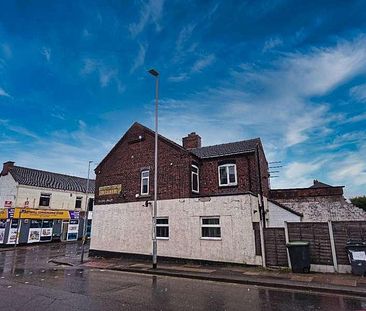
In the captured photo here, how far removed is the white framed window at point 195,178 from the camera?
18.0 meters

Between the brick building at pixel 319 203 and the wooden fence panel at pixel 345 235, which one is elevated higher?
the brick building at pixel 319 203

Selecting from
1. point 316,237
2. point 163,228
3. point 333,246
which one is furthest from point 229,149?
point 333,246

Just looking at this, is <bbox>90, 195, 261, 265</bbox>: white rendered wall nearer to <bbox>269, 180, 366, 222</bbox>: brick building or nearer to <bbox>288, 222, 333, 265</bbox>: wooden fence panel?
<bbox>288, 222, 333, 265</bbox>: wooden fence panel

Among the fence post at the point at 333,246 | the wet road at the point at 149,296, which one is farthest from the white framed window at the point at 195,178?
the fence post at the point at 333,246

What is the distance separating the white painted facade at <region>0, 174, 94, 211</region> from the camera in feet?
102

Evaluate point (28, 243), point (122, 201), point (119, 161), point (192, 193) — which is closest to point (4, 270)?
point (122, 201)

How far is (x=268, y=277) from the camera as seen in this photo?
37.7ft

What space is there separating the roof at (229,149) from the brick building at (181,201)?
11 cm

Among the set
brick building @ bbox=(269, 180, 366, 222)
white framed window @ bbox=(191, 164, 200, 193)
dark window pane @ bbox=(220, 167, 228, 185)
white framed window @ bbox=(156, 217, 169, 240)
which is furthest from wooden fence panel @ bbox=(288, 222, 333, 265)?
brick building @ bbox=(269, 180, 366, 222)

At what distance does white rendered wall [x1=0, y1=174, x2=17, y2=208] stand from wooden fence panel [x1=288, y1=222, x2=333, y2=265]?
30395mm

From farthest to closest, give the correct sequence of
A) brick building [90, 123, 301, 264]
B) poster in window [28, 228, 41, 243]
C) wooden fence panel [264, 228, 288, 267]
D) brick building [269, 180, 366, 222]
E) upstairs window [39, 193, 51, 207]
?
upstairs window [39, 193, 51, 207], poster in window [28, 228, 41, 243], brick building [269, 180, 366, 222], brick building [90, 123, 301, 264], wooden fence panel [264, 228, 288, 267]

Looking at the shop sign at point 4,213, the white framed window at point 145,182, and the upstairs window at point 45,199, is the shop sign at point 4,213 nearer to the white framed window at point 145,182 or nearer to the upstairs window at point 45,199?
the upstairs window at point 45,199

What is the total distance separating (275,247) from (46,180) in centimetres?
3188

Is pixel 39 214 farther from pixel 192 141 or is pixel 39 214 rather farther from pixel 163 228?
pixel 163 228
